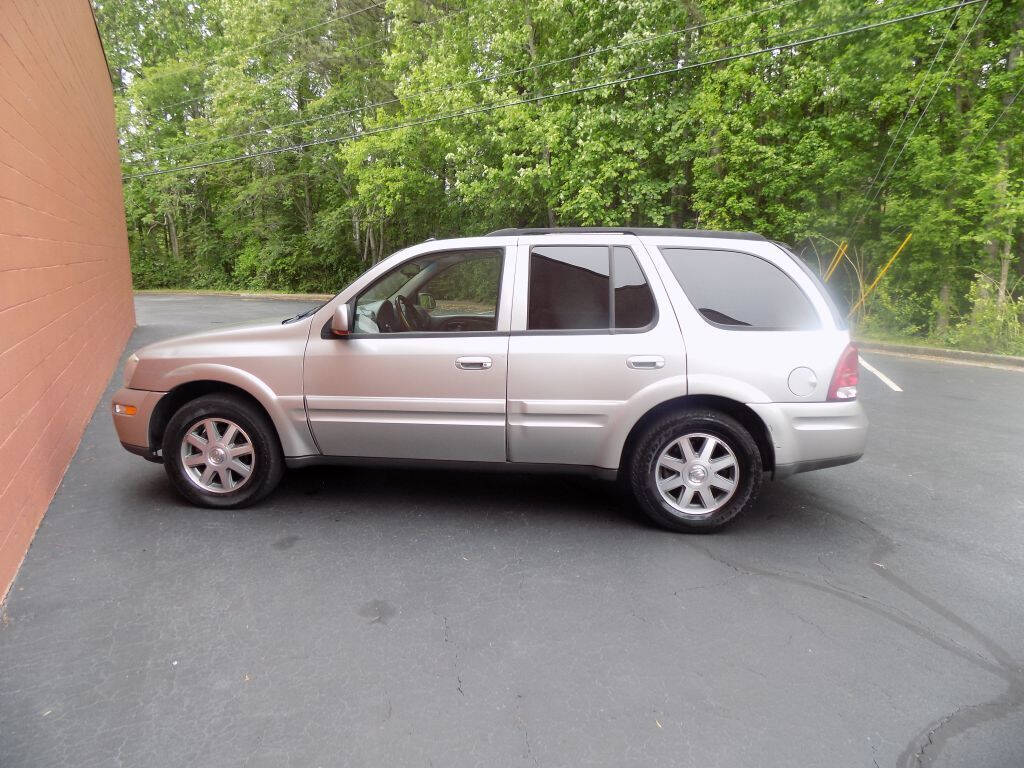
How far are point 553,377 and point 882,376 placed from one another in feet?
25.8

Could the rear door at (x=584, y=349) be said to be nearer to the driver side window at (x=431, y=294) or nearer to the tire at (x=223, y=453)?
the driver side window at (x=431, y=294)

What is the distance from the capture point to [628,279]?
13.7ft

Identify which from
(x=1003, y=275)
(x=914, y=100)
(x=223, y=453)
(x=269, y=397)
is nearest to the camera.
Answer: (x=269, y=397)

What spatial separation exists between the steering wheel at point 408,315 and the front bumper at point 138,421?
1.65 metres

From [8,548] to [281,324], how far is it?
6.35 feet

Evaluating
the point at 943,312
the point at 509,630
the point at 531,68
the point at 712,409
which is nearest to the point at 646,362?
the point at 712,409

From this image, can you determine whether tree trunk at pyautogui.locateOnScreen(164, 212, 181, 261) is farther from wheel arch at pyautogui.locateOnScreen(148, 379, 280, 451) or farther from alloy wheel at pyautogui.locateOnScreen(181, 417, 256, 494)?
alloy wheel at pyautogui.locateOnScreen(181, 417, 256, 494)

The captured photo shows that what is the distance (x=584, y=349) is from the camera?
4.05 meters

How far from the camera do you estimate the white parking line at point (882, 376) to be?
901 centimetres

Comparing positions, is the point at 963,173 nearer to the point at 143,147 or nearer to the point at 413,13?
the point at 413,13

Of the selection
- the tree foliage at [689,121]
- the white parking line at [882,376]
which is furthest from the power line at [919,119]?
the white parking line at [882,376]

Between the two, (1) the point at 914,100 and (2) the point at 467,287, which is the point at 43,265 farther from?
(1) the point at 914,100

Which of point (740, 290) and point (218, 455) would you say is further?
point (218, 455)

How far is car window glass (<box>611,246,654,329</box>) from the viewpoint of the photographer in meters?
4.11
